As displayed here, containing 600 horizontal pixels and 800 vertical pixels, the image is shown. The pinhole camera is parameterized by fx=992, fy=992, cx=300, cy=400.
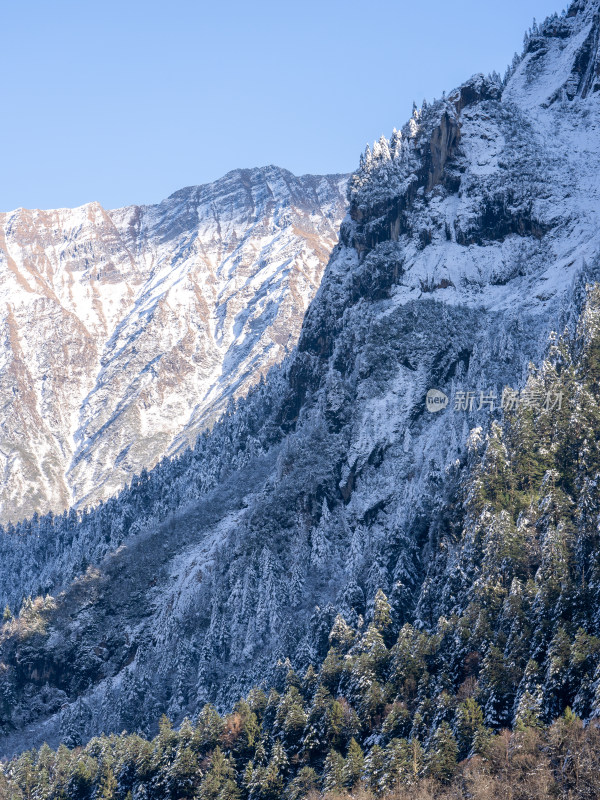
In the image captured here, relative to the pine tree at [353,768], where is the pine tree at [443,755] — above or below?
above

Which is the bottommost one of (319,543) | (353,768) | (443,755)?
(353,768)

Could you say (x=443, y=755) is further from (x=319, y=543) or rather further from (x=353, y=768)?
(x=319, y=543)

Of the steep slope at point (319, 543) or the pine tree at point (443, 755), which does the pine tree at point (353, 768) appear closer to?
the pine tree at point (443, 755)

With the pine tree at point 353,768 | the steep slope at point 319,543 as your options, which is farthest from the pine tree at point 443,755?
the steep slope at point 319,543

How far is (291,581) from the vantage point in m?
166

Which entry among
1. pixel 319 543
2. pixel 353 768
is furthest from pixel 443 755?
pixel 319 543

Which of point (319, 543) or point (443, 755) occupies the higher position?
point (319, 543)

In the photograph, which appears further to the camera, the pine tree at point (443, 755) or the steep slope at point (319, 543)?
the steep slope at point (319, 543)

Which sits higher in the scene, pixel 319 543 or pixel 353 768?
pixel 319 543

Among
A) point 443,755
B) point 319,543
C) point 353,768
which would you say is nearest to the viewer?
point 443,755

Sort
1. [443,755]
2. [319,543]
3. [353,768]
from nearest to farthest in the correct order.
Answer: [443,755]
[353,768]
[319,543]

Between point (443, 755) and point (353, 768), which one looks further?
point (353, 768)

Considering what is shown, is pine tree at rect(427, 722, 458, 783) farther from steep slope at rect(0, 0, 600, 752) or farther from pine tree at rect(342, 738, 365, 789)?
steep slope at rect(0, 0, 600, 752)

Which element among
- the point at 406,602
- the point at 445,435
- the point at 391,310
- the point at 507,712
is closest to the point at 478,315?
the point at 391,310
